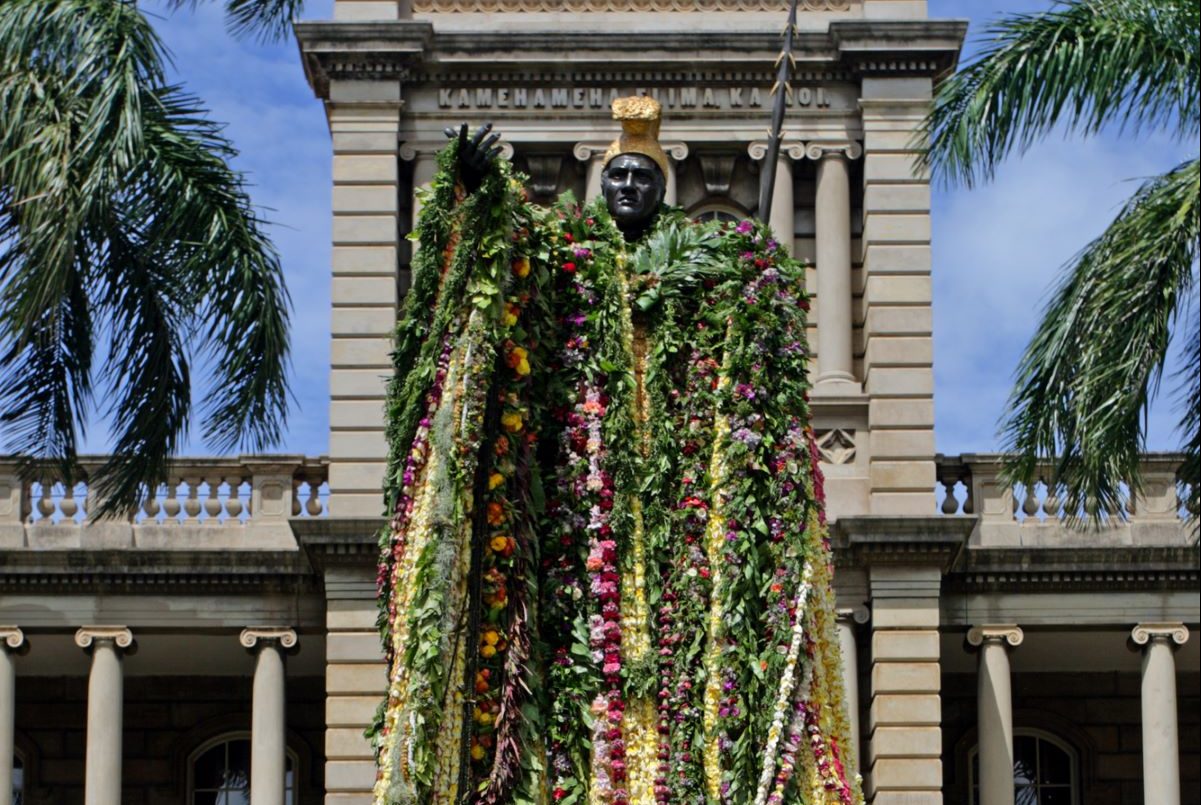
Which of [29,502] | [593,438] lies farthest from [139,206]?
[29,502]

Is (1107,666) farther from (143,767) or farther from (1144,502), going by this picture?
(143,767)

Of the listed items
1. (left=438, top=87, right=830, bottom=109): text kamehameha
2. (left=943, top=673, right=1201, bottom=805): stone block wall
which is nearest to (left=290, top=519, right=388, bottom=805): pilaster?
(left=438, top=87, right=830, bottom=109): text kamehameha

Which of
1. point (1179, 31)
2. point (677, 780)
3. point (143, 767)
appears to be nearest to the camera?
point (677, 780)

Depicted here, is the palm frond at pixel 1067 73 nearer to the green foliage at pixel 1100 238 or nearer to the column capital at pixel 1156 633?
the green foliage at pixel 1100 238

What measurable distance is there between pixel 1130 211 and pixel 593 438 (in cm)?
514

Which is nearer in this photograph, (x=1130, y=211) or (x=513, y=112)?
(x=1130, y=211)

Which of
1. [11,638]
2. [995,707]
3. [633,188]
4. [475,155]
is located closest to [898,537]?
[995,707]

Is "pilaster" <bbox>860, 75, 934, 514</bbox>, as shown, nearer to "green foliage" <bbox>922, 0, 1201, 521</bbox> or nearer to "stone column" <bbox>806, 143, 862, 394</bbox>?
"stone column" <bbox>806, 143, 862, 394</bbox>

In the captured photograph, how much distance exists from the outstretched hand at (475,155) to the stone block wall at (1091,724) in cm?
2330

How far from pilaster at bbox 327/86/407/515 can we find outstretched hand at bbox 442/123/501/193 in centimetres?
2022

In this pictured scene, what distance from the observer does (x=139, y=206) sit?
68.8 feet

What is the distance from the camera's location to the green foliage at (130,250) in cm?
2033

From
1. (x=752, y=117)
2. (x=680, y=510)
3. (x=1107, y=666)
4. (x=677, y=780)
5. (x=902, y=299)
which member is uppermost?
(x=752, y=117)

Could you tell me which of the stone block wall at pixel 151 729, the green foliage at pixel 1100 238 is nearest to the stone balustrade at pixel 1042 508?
the stone block wall at pixel 151 729
